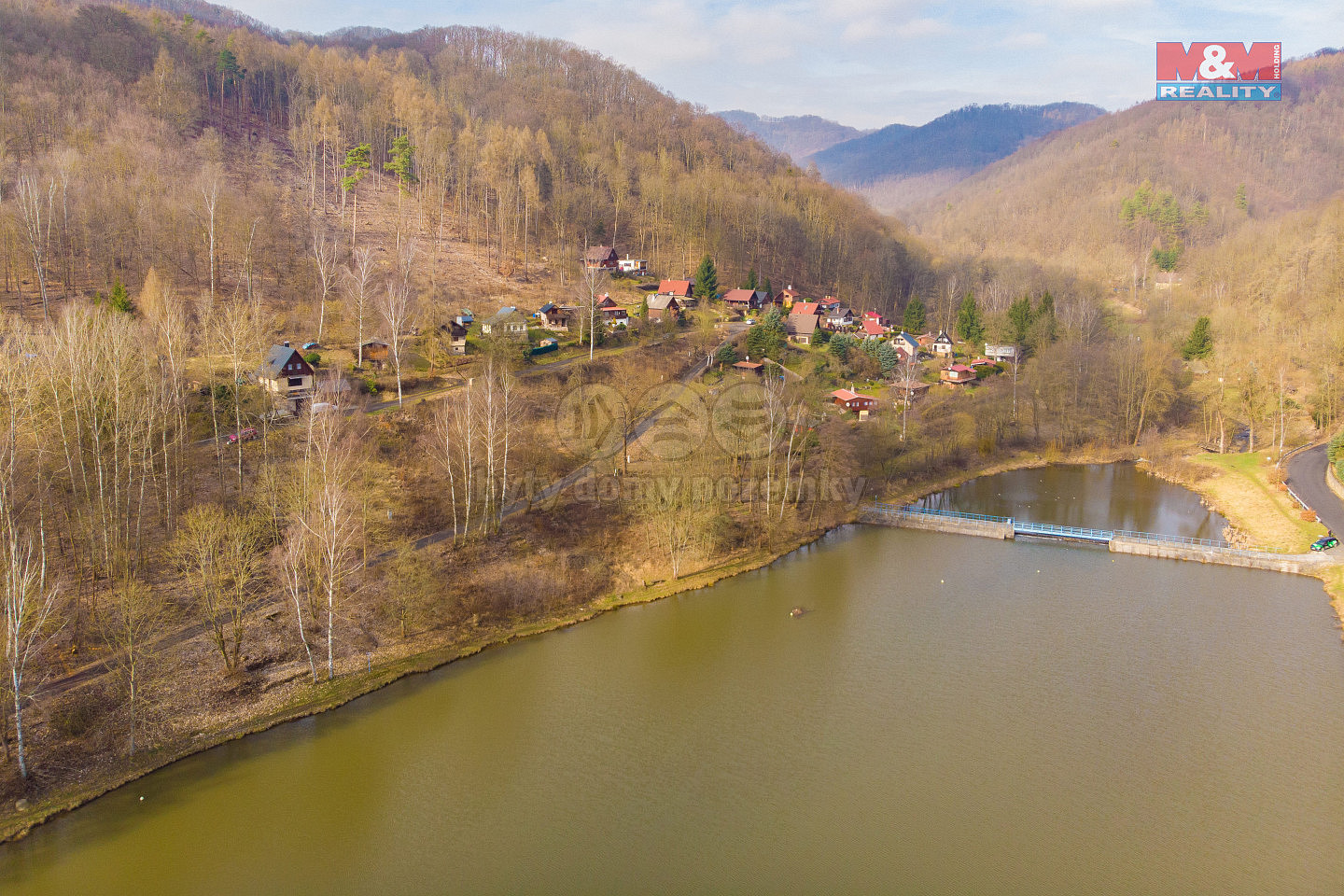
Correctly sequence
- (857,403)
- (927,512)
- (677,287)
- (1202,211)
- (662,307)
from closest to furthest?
(927,512) < (857,403) < (662,307) < (677,287) < (1202,211)

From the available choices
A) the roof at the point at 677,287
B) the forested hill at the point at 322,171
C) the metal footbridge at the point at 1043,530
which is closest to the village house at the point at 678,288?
the roof at the point at 677,287

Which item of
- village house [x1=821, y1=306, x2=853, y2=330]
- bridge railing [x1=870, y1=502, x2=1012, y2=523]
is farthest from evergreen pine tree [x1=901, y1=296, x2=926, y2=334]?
bridge railing [x1=870, y1=502, x2=1012, y2=523]

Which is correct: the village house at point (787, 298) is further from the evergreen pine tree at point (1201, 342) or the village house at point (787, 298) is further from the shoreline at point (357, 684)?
the shoreline at point (357, 684)

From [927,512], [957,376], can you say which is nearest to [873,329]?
[957,376]

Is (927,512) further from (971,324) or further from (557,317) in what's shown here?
(971,324)

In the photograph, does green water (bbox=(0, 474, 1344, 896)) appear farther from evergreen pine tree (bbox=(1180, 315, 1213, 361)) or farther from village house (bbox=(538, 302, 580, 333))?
evergreen pine tree (bbox=(1180, 315, 1213, 361))

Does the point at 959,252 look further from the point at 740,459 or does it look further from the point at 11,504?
the point at 11,504
